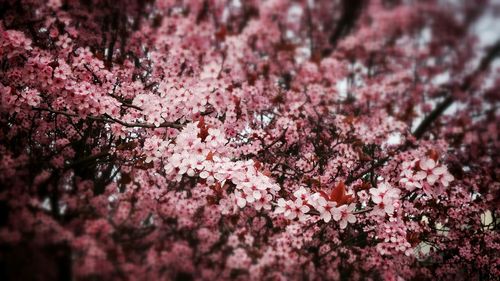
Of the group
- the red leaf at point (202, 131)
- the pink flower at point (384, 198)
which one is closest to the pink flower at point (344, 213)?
the pink flower at point (384, 198)

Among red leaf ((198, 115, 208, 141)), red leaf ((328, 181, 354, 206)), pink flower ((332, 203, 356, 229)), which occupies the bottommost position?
pink flower ((332, 203, 356, 229))

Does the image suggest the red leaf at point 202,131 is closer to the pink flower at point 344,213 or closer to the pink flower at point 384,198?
the pink flower at point 344,213

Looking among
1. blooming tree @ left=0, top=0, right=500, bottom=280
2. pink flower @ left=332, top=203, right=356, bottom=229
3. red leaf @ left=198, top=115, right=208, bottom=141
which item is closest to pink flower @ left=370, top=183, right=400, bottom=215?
blooming tree @ left=0, top=0, right=500, bottom=280

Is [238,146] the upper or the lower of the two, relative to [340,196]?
upper

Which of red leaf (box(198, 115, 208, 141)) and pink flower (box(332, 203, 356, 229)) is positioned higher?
red leaf (box(198, 115, 208, 141))

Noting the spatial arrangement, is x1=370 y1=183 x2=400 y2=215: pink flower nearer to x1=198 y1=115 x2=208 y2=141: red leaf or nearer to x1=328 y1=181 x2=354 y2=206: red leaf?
x1=328 y1=181 x2=354 y2=206: red leaf

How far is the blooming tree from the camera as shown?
12.6 feet

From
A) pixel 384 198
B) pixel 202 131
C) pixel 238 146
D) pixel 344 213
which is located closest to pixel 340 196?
pixel 344 213

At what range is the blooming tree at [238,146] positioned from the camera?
3826 millimetres

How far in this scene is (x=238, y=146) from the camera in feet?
19.9

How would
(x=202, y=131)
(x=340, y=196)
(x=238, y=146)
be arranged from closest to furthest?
(x=340, y=196)
(x=202, y=131)
(x=238, y=146)

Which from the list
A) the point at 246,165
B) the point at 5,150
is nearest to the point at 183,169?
the point at 246,165

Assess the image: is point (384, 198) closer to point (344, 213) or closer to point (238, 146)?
point (344, 213)

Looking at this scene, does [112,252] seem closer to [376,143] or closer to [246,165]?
[246,165]
